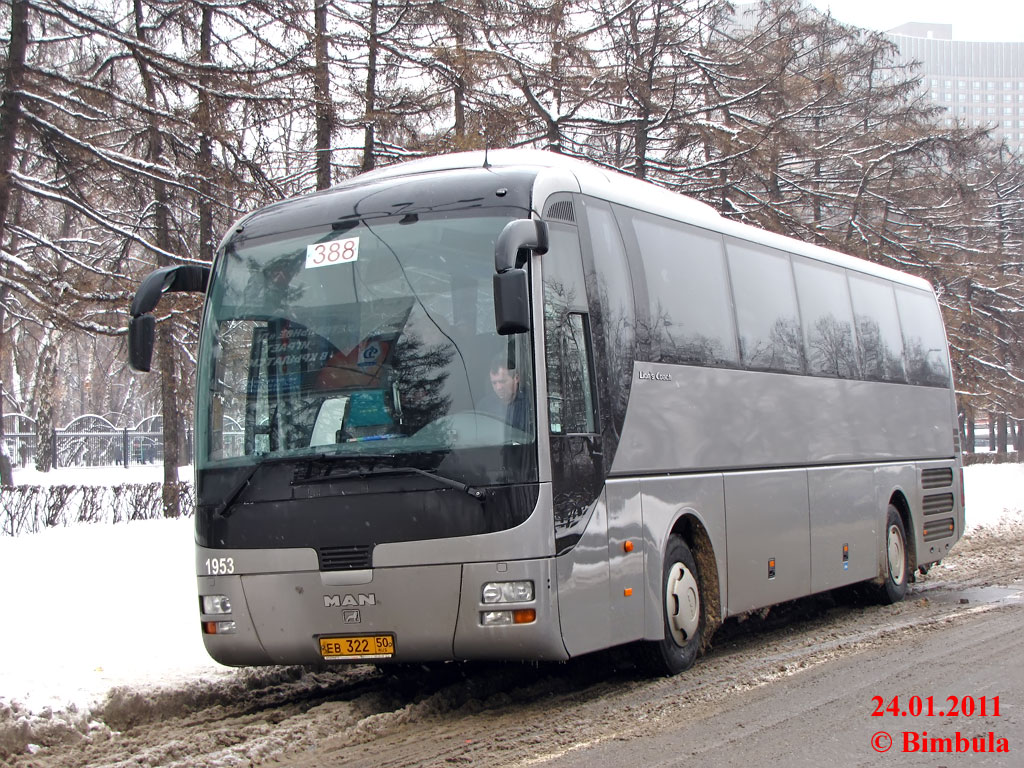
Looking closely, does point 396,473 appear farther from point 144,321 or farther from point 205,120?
point 205,120

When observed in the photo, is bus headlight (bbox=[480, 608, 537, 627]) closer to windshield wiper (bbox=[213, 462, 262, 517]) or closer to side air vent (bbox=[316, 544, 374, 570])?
side air vent (bbox=[316, 544, 374, 570])

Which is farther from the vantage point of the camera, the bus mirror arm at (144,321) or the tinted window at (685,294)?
the tinted window at (685,294)

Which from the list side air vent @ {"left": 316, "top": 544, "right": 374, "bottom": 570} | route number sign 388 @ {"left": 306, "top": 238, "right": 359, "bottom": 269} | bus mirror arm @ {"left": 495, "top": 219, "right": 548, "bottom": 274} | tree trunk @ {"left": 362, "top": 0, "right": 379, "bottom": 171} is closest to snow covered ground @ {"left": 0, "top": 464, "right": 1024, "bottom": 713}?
side air vent @ {"left": 316, "top": 544, "right": 374, "bottom": 570}

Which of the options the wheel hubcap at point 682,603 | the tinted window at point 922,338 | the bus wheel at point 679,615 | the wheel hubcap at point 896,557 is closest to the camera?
the bus wheel at point 679,615

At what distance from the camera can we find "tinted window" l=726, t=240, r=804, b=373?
10719 mm

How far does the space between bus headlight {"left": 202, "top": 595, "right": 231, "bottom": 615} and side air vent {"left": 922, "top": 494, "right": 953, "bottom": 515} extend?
9298mm

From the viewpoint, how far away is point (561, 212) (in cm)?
823

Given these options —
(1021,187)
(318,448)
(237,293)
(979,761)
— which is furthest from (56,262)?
(1021,187)

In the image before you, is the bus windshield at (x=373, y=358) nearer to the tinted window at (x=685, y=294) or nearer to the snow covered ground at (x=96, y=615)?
the snow covered ground at (x=96, y=615)

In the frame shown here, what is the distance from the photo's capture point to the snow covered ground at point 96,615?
816cm

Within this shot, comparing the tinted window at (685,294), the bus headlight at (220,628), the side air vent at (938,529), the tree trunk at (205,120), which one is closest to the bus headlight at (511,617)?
the bus headlight at (220,628)

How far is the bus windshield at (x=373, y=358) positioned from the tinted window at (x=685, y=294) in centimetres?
192

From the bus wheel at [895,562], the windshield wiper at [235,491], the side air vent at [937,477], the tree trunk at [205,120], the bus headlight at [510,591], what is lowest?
the bus wheel at [895,562]

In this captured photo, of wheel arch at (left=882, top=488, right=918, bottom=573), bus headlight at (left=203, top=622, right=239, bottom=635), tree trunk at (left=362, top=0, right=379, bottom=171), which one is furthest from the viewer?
tree trunk at (left=362, top=0, right=379, bottom=171)
